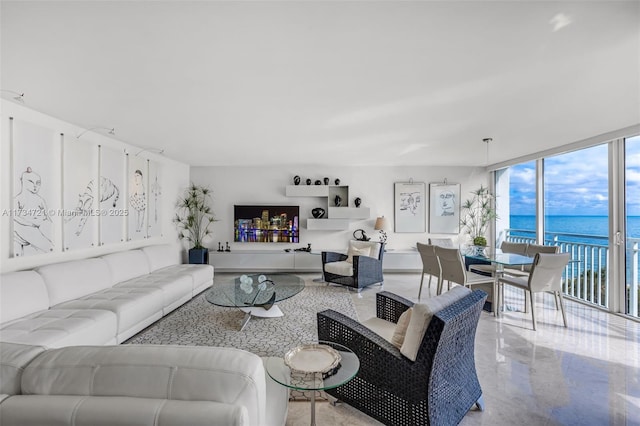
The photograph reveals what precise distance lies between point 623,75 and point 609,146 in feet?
7.52

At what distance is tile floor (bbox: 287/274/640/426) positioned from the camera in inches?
75.9

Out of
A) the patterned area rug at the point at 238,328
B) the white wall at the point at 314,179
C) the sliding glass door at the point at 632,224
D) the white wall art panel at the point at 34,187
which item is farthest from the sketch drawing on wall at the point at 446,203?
the white wall art panel at the point at 34,187

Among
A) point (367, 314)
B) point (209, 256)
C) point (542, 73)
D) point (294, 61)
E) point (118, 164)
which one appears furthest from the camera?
point (209, 256)

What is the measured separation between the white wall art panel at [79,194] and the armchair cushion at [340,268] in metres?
3.47

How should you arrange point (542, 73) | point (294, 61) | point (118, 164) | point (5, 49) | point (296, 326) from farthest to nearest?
point (118, 164) → point (296, 326) → point (542, 73) → point (294, 61) → point (5, 49)

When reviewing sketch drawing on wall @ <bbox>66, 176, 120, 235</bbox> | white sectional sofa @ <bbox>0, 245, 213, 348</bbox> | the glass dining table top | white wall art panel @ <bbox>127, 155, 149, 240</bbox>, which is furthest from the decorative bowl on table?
white wall art panel @ <bbox>127, 155, 149, 240</bbox>

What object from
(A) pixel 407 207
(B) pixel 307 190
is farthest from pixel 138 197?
(A) pixel 407 207

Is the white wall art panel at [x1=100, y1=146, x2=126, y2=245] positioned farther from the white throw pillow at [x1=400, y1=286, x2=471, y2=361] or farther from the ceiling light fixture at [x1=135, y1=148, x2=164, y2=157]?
the white throw pillow at [x1=400, y1=286, x2=471, y2=361]

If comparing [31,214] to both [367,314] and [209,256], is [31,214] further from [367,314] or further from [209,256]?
[367,314]

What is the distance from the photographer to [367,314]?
3818 mm

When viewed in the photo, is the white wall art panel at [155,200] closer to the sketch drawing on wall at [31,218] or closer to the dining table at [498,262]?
the sketch drawing on wall at [31,218]

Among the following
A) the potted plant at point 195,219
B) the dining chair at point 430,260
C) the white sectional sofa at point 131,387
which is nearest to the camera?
the white sectional sofa at point 131,387

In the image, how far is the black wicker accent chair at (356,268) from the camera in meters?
4.87

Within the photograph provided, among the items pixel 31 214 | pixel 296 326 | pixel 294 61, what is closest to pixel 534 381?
pixel 296 326
